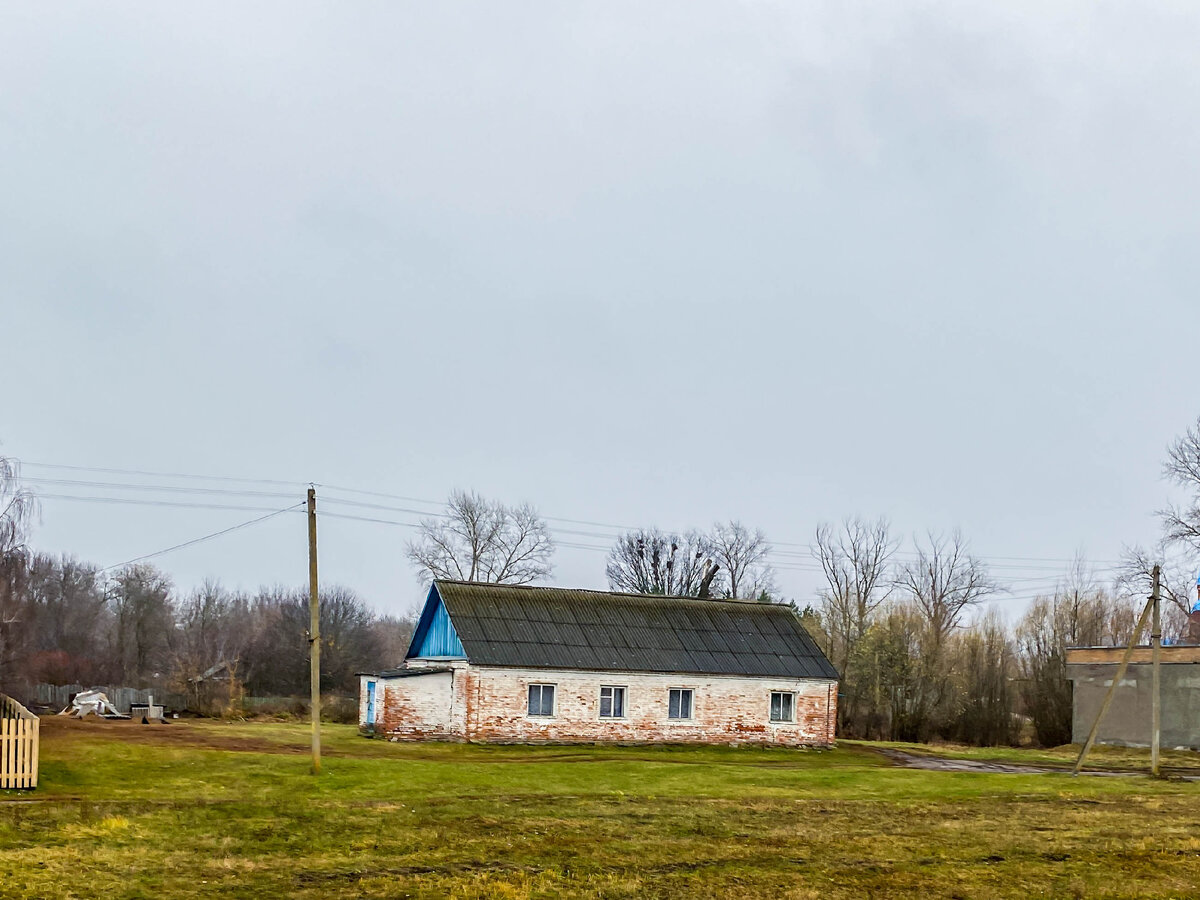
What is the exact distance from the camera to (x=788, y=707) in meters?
43.2

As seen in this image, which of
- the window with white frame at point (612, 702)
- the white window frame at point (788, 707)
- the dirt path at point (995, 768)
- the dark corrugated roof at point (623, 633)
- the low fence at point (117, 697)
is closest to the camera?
the dirt path at point (995, 768)

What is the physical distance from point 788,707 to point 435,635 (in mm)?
12736

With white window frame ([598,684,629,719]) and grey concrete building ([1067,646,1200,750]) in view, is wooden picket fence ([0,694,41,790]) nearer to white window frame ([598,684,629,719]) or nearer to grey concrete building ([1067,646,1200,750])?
white window frame ([598,684,629,719])

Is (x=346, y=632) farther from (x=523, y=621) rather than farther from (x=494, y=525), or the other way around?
(x=523, y=621)

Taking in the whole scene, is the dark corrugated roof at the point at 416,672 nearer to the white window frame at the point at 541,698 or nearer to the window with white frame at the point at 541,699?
the white window frame at the point at 541,698

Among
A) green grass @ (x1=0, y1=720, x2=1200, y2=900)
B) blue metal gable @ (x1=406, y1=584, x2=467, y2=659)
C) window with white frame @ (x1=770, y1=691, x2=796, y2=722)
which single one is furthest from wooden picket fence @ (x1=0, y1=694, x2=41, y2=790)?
window with white frame @ (x1=770, y1=691, x2=796, y2=722)

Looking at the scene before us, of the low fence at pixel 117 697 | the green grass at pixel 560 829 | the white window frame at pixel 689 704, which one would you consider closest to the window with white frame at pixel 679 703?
the white window frame at pixel 689 704

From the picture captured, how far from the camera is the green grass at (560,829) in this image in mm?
14094

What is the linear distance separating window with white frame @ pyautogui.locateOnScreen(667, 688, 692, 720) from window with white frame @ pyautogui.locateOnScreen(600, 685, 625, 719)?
1680mm

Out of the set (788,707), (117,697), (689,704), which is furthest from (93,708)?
(788,707)

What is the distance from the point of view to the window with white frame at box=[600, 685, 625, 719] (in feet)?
132

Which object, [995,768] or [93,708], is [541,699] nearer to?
[995,768]

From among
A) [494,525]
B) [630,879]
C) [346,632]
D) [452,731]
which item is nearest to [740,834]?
[630,879]

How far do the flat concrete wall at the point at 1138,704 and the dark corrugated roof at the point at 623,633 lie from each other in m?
11.9
